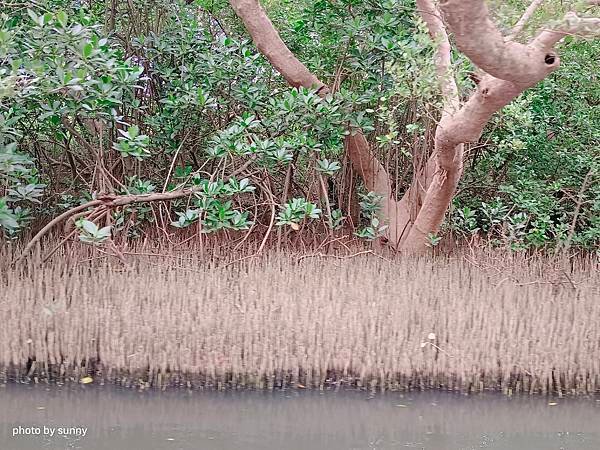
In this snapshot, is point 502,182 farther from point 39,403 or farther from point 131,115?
point 39,403

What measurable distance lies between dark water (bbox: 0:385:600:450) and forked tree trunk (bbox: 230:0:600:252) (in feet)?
7.19

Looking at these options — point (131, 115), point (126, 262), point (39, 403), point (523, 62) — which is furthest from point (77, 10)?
point (523, 62)

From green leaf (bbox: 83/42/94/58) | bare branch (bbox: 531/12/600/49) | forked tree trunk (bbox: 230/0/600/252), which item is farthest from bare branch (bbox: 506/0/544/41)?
green leaf (bbox: 83/42/94/58)

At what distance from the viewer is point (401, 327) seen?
5984mm

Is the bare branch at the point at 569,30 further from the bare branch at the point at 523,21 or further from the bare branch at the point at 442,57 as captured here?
the bare branch at the point at 442,57

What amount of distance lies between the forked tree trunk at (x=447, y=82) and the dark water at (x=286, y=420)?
219cm

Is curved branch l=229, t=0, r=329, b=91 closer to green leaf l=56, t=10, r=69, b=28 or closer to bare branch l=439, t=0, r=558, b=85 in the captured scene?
green leaf l=56, t=10, r=69, b=28

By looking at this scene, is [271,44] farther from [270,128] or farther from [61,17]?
[61,17]

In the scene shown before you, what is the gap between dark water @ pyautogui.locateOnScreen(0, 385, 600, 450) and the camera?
4.75 metres

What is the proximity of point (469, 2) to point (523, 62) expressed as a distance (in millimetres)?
813

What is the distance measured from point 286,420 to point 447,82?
2.96 meters

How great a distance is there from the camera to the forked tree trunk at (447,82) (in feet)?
15.0

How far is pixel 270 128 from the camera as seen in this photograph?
792 centimetres

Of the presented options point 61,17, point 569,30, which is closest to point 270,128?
point 61,17
